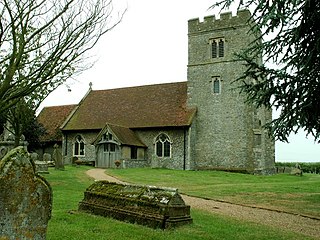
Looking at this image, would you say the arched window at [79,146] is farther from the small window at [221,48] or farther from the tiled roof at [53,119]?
the small window at [221,48]

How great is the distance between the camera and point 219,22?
34.1m

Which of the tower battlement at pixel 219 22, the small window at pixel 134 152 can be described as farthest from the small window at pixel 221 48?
the small window at pixel 134 152

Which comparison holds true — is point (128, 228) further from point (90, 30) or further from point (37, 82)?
point (90, 30)

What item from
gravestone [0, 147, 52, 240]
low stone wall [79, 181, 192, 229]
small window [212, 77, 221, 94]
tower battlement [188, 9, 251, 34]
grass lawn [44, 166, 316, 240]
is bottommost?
grass lawn [44, 166, 316, 240]

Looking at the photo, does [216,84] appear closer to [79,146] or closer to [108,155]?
[108,155]


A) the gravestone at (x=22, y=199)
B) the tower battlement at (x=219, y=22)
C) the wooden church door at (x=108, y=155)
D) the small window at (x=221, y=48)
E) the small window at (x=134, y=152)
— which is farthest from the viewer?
the small window at (x=221, y=48)

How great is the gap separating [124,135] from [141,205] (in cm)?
2391

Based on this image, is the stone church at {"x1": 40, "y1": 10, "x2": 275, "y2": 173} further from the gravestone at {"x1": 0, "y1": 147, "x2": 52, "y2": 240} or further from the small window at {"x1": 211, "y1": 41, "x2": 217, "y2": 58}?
the gravestone at {"x1": 0, "y1": 147, "x2": 52, "y2": 240}

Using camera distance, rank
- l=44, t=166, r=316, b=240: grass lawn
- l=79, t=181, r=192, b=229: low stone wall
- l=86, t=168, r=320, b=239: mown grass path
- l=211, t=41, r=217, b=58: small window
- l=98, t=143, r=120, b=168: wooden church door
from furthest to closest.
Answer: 1. l=211, t=41, r=217, b=58: small window
2. l=98, t=143, r=120, b=168: wooden church door
3. l=86, t=168, r=320, b=239: mown grass path
4. l=79, t=181, r=192, b=229: low stone wall
5. l=44, t=166, r=316, b=240: grass lawn

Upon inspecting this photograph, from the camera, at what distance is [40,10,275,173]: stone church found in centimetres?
3206

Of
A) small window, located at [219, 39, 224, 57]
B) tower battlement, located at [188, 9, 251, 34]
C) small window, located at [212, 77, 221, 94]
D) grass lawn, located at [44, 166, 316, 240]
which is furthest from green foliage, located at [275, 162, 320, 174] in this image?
grass lawn, located at [44, 166, 316, 240]

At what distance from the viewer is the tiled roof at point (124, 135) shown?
3209 cm

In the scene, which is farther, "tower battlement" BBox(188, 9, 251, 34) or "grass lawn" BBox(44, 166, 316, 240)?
"tower battlement" BBox(188, 9, 251, 34)

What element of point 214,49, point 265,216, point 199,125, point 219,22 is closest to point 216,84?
point 214,49
